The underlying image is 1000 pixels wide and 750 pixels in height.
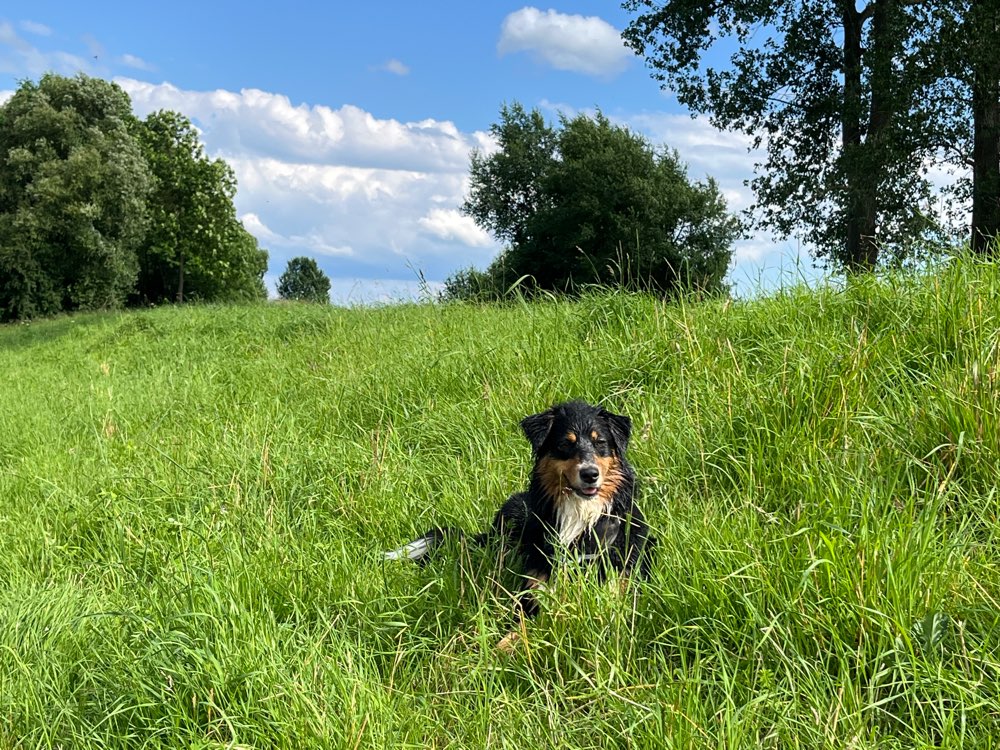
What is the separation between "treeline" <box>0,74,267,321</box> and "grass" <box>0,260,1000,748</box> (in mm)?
27903

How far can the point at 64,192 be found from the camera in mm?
28312

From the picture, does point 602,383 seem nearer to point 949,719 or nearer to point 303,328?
point 949,719

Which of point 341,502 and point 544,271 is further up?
→ point 544,271

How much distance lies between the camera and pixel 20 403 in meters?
9.05

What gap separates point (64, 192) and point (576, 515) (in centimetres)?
3186

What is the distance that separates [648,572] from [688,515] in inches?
15.2

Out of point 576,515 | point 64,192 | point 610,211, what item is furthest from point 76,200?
point 576,515

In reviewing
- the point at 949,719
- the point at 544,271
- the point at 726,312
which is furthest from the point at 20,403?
the point at 544,271

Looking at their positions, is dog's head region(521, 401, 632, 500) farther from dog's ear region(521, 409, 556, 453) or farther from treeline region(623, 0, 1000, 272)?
treeline region(623, 0, 1000, 272)

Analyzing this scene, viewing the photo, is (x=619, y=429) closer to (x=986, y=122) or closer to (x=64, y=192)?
(x=986, y=122)

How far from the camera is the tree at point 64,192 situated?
2881 centimetres

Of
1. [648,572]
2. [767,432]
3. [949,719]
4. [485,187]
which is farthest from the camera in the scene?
[485,187]

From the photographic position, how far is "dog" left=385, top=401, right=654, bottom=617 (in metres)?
2.94

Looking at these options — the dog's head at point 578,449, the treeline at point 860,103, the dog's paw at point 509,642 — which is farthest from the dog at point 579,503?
the treeline at point 860,103
